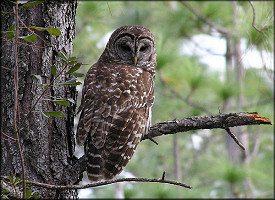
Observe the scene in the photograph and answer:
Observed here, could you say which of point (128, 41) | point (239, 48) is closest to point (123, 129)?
point (128, 41)

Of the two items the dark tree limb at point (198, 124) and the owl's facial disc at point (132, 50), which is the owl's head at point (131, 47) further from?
the dark tree limb at point (198, 124)

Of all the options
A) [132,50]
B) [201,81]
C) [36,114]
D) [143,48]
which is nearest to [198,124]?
[36,114]

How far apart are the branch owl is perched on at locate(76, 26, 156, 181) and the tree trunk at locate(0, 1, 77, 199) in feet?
0.49

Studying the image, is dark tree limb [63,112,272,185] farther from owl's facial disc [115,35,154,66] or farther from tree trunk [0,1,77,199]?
owl's facial disc [115,35,154,66]

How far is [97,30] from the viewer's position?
420 inches

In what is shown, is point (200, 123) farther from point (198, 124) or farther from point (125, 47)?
point (125, 47)

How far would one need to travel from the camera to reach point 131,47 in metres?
3.70

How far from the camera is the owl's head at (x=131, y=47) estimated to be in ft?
12.1

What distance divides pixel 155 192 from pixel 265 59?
387 centimetres

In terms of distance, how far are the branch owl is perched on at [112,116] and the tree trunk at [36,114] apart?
0.49 ft

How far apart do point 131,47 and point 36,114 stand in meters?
1.54

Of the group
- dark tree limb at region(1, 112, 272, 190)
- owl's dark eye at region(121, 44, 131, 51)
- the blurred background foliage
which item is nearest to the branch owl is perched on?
dark tree limb at region(1, 112, 272, 190)

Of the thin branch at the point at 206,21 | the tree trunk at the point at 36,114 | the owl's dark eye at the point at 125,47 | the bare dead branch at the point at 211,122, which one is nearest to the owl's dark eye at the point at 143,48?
the owl's dark eye at the point at 125,47

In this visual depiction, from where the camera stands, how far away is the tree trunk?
2307mm
